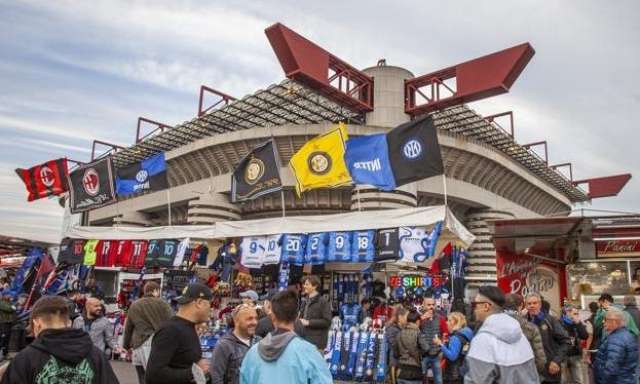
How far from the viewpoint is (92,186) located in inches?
826

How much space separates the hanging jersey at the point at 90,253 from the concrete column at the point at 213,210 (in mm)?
11378

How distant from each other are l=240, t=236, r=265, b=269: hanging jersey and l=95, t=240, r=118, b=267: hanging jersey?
6100 millimetres

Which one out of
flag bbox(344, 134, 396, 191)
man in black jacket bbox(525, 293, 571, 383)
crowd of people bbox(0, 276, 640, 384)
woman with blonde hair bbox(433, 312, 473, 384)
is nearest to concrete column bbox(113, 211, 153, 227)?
flag bbox(344, 134, 396, 191)

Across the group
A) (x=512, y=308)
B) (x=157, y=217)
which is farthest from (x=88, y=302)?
(x=157, y=217)

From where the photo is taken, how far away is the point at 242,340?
4426 millimetres

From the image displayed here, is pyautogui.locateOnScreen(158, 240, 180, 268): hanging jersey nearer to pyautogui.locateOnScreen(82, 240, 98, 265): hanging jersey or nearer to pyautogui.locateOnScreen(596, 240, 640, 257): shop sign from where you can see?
pyautogui.locateOnScreen(82, 240, 98, 265): hanging jersey

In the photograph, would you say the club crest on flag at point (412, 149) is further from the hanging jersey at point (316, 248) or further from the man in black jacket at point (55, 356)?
the man in black jacket at point (55, 356)

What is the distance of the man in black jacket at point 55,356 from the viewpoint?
10.0 ft

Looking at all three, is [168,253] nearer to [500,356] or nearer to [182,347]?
[182,347]

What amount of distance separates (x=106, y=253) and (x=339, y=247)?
10070 mm

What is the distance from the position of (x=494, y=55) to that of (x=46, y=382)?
2448cm

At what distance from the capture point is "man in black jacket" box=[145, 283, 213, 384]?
362 cm

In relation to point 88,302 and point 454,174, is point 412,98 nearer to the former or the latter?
point 454,174

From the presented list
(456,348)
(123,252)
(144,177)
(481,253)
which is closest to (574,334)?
(456,348)
